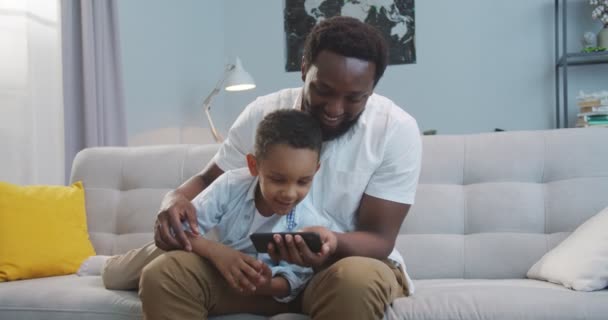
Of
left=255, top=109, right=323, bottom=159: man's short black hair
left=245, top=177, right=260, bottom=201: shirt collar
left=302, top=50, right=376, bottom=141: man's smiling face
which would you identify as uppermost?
left=302, top=50, right=376, bottom=141: man's smiling face

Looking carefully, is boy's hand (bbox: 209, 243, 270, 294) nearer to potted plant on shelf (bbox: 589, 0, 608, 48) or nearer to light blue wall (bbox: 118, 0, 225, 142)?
light blue wall (bbox: 118, 0, 225, 142)

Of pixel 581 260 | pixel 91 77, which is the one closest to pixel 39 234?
pixel 91 77

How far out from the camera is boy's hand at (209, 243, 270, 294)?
1297 millimetres

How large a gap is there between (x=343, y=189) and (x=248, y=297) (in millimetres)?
332

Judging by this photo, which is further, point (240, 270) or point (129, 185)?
point (129, 185)

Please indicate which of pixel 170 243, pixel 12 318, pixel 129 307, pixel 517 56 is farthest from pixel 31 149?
pixel 517 56

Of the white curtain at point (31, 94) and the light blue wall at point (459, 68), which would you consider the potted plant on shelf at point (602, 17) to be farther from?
the white curtain at point (31, 94)

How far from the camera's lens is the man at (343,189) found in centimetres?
127

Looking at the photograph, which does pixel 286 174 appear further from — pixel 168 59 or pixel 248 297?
pixel 168 59

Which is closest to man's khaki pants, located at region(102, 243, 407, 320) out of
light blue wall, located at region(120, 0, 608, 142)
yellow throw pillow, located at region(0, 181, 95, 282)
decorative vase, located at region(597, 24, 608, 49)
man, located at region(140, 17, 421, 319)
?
man, located at region(140, 17, 421, 319)

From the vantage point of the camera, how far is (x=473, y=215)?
6.57 feet

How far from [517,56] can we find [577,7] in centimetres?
45

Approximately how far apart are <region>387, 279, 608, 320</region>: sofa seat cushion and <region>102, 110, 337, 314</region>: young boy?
27cm

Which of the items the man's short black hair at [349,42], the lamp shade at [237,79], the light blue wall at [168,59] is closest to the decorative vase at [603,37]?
the lamp shade at [237,79]
